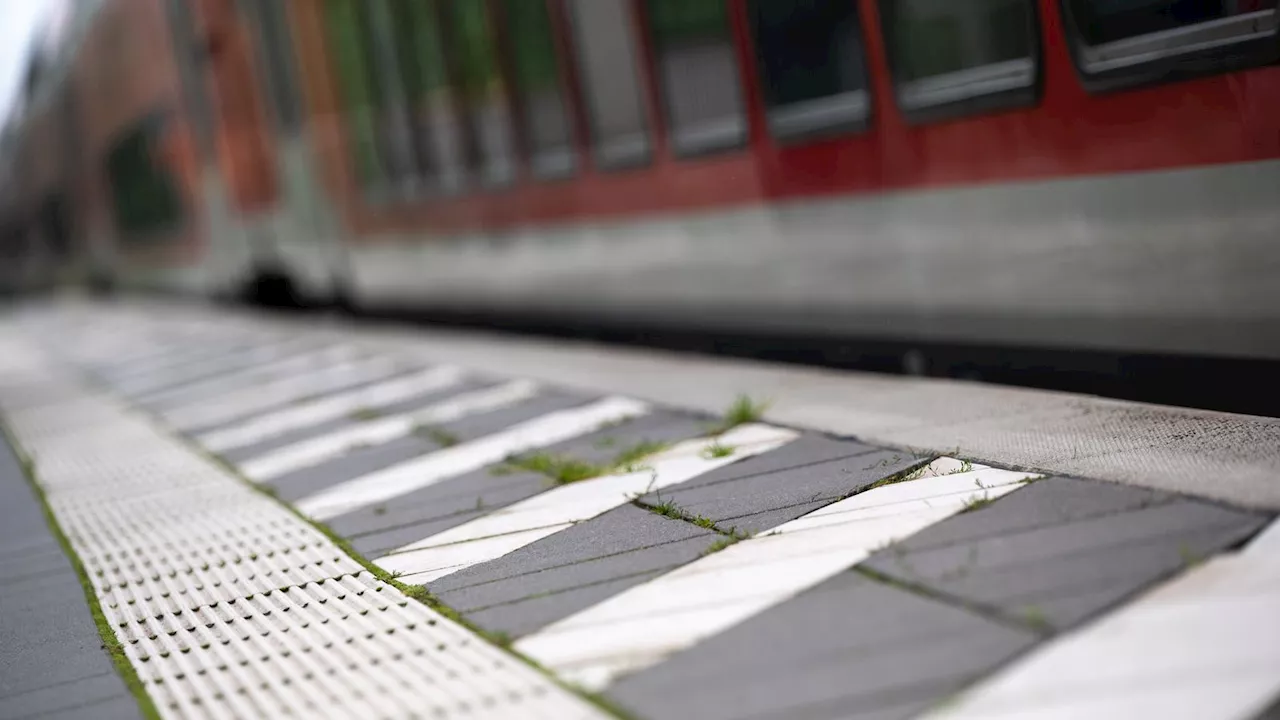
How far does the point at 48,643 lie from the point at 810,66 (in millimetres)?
3993

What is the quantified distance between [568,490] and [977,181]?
196cm

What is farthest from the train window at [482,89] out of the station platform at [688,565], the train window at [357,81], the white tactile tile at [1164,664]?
the white tactile tile at [1164,664]

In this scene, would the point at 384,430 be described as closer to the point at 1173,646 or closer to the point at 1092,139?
the point at 1092,139

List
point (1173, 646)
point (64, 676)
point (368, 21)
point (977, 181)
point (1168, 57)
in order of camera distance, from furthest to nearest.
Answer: point (368, 21)
point (977, 181)
point (1168, 57)
point (64, 676)
point (1173, 646)

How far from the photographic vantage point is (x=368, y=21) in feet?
40.9

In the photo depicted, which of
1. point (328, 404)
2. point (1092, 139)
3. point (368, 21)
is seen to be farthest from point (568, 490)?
point (368, 21)

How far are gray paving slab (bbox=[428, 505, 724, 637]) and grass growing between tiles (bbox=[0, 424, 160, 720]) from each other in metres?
0.64

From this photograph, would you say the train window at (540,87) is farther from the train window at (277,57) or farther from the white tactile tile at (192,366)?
the train window at (277,57)

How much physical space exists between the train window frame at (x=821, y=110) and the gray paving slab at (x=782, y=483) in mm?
2012

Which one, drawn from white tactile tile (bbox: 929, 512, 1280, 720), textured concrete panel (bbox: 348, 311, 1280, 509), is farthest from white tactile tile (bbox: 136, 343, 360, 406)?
white tactile tile (bbox: 929, 512, 1280, 720)

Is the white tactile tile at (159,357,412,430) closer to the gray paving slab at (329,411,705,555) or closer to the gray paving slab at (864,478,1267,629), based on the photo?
the gray paving slab at (329,411,705,555)

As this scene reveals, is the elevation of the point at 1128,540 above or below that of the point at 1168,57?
below

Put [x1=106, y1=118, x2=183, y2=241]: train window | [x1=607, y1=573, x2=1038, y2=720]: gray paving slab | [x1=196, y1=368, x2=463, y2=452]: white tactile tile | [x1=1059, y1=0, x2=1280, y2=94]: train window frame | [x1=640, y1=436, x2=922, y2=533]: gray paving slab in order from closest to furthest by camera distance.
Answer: [x1=607, y1=573, x2=1038, y2=720]: gray paving slab
[x1=640, y1=436, x2=922, y2=533]: gray paving slab
[x1=1059, y1=0, x2=1280, y2=94]: train window frame
[x1=196, y1=368, x2=463, y2=452]: white tactile tile
[x1=106, y1=118, x2=183, y2=241]: train window

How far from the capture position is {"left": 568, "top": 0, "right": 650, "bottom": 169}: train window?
27.1 feet
